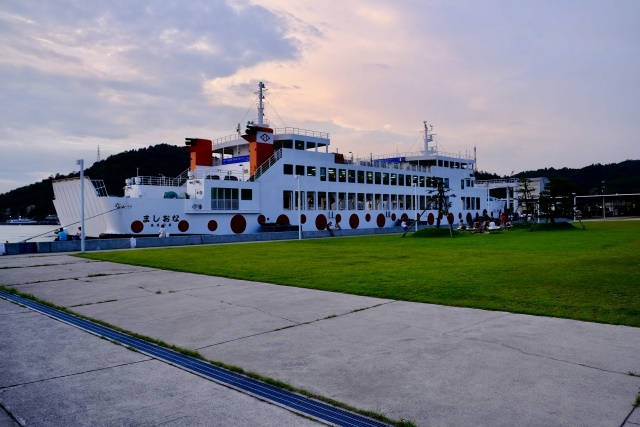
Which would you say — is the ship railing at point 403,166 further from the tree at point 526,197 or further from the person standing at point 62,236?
the person standing at point 62,236

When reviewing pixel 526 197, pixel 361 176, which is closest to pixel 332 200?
pixel 361 176

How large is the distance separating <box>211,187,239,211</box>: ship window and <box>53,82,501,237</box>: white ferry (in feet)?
0.24

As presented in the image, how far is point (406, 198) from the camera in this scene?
48625 mm

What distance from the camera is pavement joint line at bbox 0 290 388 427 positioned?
147 inches

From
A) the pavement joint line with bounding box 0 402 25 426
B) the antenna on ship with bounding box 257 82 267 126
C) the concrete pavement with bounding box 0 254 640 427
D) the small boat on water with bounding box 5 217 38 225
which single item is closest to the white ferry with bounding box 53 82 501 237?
the antenna on ship with bounding box 257 82 267 126

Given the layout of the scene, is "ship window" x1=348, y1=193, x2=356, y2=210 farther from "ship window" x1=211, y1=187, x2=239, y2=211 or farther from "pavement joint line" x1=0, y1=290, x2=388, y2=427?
"pavement joint line" x1=0, y1=290, x2=388, y2=427

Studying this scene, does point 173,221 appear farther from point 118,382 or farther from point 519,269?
point 118,382

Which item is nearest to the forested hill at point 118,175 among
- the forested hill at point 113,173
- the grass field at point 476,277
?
the forested hill at point 113,173

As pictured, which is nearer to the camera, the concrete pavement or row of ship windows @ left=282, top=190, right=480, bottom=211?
the concrete pavement

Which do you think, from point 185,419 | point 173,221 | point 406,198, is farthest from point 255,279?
point 406,198

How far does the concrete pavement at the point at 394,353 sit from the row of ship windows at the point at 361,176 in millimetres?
28102

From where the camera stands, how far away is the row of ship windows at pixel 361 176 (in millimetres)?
37156

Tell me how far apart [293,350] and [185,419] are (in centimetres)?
208

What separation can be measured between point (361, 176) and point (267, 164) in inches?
448
